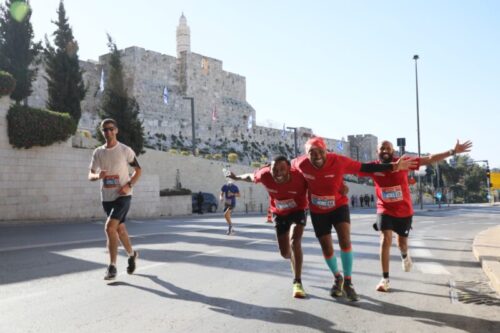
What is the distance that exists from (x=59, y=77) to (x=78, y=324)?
29470 millimetres

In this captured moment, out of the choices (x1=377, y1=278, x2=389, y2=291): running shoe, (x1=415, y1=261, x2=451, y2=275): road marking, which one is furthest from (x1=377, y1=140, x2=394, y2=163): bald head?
(x1=415, y1=261, x2=451, y2=275): road marking

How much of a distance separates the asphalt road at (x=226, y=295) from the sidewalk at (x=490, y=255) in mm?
156

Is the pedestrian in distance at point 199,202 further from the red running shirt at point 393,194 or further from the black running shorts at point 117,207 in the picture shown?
the red running shirt at point 393,194

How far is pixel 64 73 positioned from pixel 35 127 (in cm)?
1167

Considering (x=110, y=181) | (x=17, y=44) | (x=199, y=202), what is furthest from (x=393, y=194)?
(x=17, y=44)

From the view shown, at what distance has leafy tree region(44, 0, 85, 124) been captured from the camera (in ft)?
102

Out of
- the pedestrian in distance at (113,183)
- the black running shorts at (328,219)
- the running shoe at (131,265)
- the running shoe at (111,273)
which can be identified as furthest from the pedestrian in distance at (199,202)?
the black running shorts at (328,219)

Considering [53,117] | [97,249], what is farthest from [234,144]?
[97,249]

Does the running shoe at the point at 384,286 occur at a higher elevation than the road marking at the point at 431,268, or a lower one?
higher

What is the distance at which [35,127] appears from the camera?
68.4 feet

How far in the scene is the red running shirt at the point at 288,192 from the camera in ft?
19.9

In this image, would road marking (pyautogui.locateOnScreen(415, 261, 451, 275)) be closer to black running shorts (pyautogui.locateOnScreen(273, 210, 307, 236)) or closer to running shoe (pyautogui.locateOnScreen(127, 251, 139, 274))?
black running shorts (pyautogui.locateOnScreen(273, 210, 307, 236))

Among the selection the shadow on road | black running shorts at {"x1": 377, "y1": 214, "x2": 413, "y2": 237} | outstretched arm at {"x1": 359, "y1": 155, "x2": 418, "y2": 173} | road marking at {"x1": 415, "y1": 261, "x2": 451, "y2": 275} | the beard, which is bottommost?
road marking at {"x1": 415, "y1": 261, "x2": 451, "y2": 275}

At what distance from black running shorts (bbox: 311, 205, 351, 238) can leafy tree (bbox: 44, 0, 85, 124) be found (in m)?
27.4
